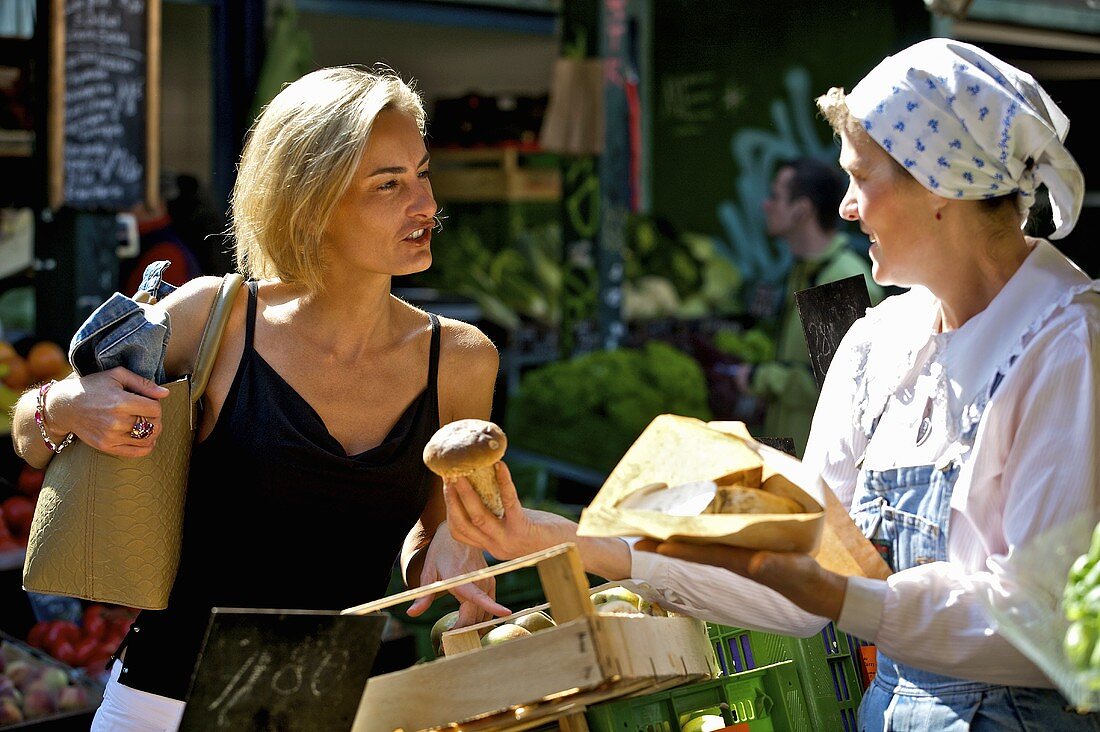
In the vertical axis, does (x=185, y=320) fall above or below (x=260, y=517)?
above

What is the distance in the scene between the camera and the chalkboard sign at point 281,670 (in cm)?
158

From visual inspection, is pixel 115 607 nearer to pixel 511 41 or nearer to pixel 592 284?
pixel 592 284

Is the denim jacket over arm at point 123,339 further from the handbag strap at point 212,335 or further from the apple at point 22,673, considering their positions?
the apple at point 22,673

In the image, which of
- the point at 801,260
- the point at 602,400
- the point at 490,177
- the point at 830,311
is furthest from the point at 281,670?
the point at 490,177

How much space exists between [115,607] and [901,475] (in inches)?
133

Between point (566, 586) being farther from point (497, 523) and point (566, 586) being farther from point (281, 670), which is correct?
point (281, 670)

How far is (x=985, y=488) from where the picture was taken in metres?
1.73

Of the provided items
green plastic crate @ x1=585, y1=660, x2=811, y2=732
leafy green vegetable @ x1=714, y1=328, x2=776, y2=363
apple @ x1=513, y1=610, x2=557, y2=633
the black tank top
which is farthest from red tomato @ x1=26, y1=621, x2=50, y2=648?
leafy green vegetable @ x1=714, y1=328, x2=776, y2=363

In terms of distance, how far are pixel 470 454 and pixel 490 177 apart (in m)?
5.73

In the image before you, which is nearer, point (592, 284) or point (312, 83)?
→ point (312, 83)

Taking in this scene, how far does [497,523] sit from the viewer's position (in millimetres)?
1839

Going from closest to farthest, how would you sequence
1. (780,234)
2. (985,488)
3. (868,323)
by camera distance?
(985,488)
(868,323)
(780,234)

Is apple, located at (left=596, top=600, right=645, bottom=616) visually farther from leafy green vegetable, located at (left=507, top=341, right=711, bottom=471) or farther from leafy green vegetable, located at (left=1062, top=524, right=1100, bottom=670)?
leafy green vegetable, located at (left=507, top=341, right=711, bottom=471)

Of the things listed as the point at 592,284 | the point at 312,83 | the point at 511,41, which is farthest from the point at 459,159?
the point at 312,83
